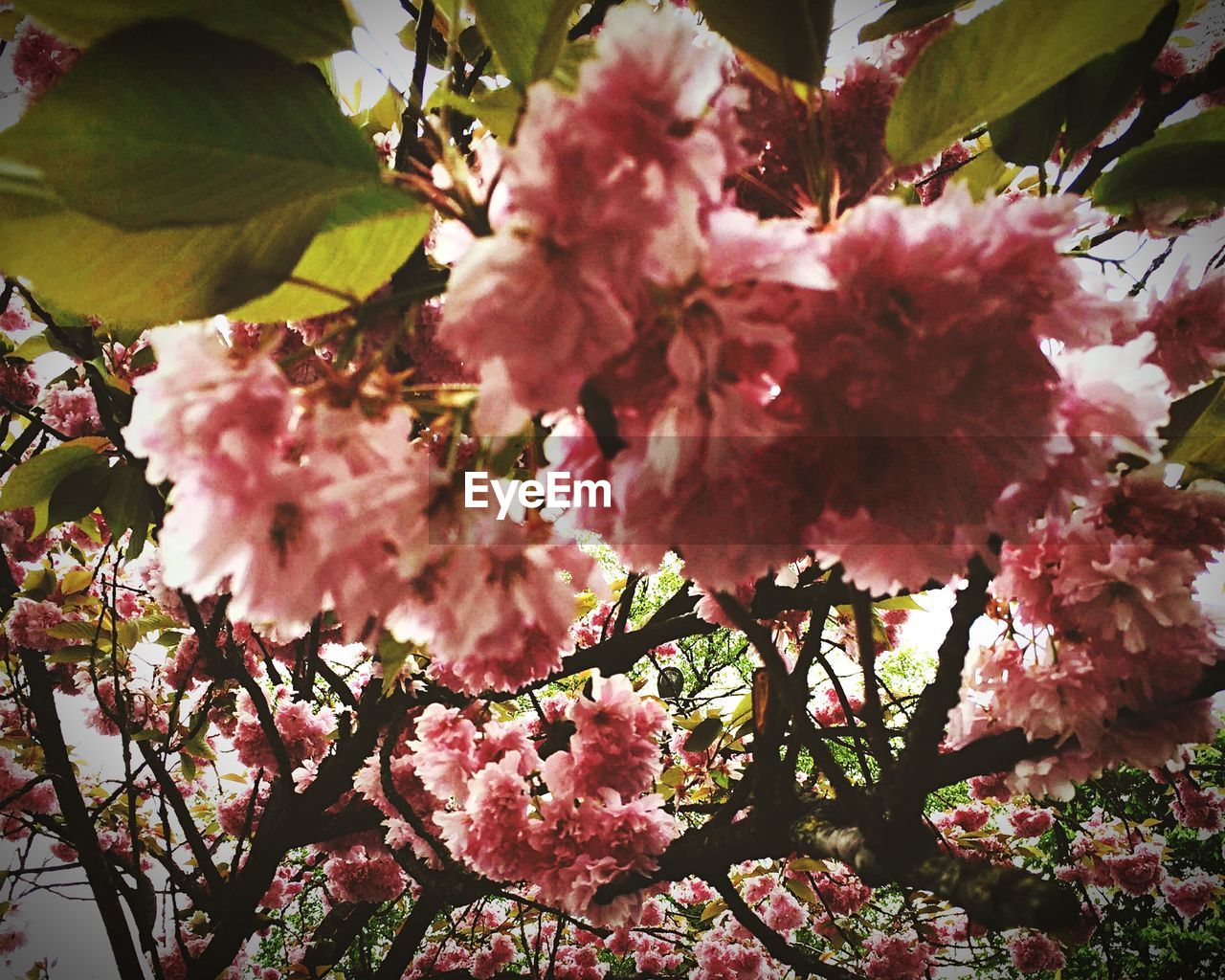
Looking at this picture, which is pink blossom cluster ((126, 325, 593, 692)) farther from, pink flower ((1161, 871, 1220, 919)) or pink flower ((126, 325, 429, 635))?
pink flower ((1161, 871, 1220, 919))

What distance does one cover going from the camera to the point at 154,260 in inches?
16.9

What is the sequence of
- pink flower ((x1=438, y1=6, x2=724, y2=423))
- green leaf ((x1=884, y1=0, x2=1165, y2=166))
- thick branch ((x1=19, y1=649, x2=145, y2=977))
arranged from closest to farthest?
pink flower ((x1=438, y1=6, x2=724, y2=423)), green leaf ((x1=884, y1=0, x2=1165, y2=166)), thick branch ((x1=19, y1=649, x2=145, y2=977))

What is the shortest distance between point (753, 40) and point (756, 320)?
0.28 meters

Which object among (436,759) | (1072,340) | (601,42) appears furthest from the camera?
(436,759)

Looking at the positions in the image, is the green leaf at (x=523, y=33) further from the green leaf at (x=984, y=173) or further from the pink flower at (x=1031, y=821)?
the pink flower at (x=1031, y=821)

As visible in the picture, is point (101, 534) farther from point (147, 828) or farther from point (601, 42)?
point (601, 42)

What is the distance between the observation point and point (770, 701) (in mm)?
1023

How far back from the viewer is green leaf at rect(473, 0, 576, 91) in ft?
1.51

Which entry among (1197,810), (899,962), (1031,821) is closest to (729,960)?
(899,962)

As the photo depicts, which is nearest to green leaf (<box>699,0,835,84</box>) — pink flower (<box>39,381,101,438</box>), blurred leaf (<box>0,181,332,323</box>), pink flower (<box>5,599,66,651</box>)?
blurred leaf (<box>0,181,332,323</box>)

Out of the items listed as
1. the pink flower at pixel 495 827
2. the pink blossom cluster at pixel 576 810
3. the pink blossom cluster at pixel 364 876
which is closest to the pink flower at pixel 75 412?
the pink blossom cluster at pixel 364 876

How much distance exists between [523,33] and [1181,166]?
0.72m

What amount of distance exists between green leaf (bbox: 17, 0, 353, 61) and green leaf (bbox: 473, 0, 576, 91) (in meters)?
0.11

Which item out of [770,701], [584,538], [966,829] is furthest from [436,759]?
[966,829]
